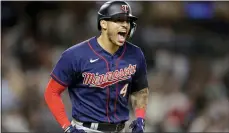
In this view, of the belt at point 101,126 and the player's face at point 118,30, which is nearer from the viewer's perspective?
the player's face at point 118,30

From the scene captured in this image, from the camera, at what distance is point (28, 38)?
38.4 ft

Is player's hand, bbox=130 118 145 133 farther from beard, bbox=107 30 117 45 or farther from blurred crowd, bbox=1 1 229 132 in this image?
blurred crowd, bbox=1 1 229 132

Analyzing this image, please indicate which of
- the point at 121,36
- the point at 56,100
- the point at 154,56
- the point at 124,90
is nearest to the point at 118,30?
the point at 121,36

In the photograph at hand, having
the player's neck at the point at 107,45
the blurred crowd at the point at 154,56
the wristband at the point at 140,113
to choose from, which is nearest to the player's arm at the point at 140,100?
the wristband at the point at 140,113

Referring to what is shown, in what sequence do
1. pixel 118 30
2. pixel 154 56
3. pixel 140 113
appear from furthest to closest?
pixel 154 56 → pixel 140 113 → pixel 118 30

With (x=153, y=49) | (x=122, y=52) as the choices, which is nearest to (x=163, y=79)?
(x=153, y=49)

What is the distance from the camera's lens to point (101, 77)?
5.49 metres

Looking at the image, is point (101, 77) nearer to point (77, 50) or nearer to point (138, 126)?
point (77, 50)

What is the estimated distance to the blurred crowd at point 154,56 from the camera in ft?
33.0

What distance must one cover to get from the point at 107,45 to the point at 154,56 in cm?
578

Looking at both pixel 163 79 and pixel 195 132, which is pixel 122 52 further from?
pixel 163 79

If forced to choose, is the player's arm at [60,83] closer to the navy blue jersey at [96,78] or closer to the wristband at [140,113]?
the navy blue jersey at [96,78]

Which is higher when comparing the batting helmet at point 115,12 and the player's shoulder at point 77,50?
the batting helmet at point 115,12

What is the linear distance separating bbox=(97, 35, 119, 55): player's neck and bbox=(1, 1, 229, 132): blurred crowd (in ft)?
13.4
